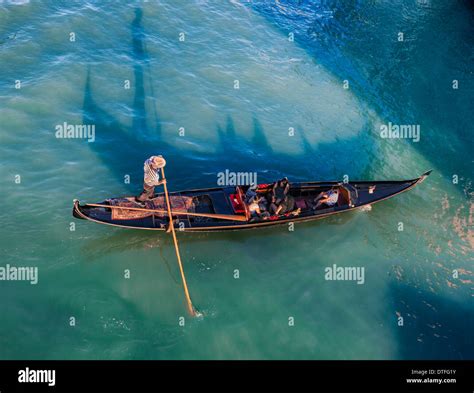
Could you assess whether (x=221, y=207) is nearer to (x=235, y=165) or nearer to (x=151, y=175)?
(x=151, y=175)

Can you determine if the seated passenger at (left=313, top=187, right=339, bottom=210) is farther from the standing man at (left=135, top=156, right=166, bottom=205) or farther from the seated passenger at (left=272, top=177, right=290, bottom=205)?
the standing man at (left=135, top=156, right=166, bottom=205)

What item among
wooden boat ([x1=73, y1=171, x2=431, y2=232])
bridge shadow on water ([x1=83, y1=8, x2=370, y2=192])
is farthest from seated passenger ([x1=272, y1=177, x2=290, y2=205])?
bridge shadow on water ([x1=83, y1=8, x2=370, y2=192])

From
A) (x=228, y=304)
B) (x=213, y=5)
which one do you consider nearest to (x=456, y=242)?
(x=228, y=304)

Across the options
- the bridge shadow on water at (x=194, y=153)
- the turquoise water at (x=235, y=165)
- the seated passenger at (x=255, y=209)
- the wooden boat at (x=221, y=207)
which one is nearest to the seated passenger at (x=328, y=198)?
the wooden boat at (x=221, y=207)

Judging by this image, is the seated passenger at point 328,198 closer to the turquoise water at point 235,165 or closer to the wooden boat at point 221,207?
the wooden boat at point 221,207

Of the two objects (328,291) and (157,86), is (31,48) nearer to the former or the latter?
(157,86)
